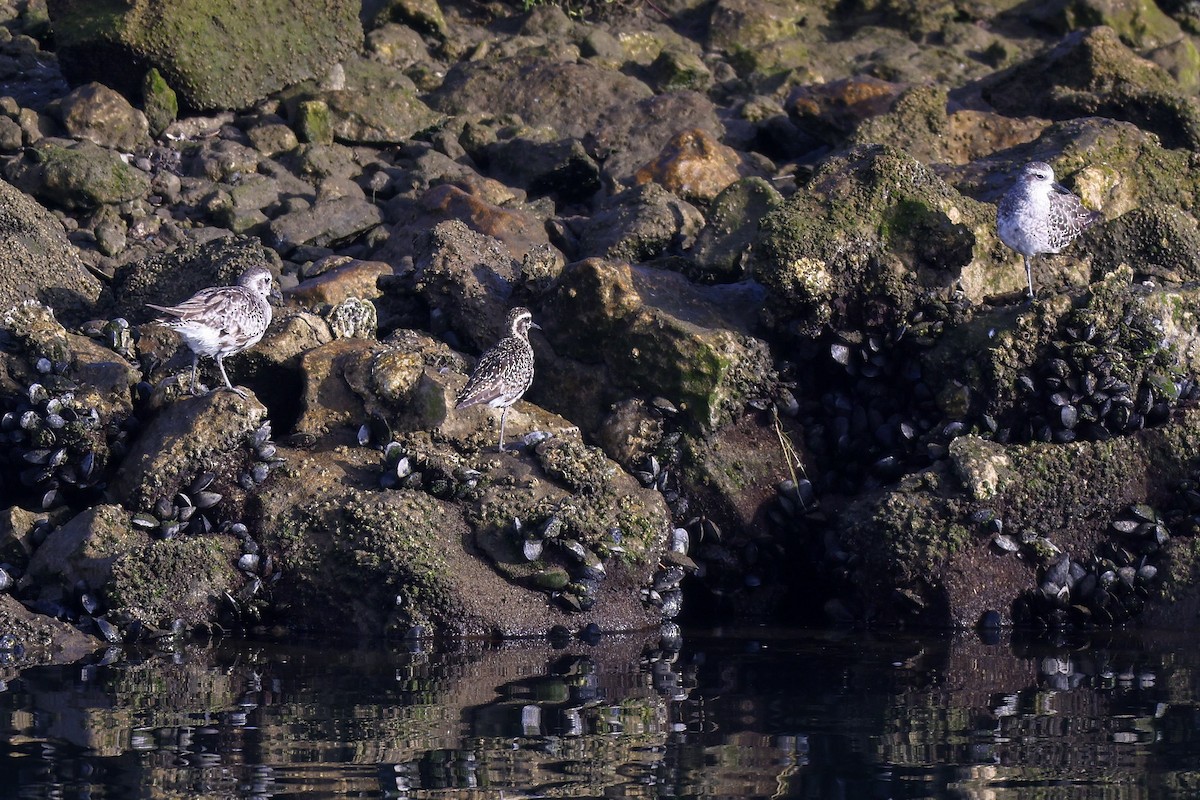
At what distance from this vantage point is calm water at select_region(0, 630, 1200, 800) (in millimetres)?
6156

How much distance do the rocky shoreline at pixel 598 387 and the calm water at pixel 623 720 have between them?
60cm

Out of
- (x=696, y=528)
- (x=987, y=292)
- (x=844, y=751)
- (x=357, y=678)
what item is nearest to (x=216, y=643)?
(x=357, y=678)

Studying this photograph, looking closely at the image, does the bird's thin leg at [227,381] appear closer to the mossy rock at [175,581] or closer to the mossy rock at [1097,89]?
the mossy rock at [175,581]

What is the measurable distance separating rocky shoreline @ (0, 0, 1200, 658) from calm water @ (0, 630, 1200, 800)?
1.98 ft

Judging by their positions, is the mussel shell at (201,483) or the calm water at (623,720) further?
the mussel shell at (201,483)

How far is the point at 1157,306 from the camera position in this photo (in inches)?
426

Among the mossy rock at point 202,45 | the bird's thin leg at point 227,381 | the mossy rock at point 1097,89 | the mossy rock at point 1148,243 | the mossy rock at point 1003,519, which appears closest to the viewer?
the mossy rock at point 1003,519

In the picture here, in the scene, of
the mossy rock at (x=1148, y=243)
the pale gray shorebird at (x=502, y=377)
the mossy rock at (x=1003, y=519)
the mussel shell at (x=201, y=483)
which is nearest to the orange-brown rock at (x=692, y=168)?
the mossy rock at (x=1148, y=243)

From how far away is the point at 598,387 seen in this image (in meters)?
11.3

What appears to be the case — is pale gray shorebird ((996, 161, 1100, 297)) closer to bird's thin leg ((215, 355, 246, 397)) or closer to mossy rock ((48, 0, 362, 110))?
bird's thin leg ((215, 355, 246, 397))

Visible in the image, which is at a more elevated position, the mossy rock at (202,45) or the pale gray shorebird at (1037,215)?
the mossy rock at (202,45)

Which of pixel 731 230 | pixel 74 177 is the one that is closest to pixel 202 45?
pixel 74 177

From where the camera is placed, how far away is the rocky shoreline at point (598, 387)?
975 cm

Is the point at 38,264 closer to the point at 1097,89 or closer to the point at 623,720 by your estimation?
the point at 623,720
